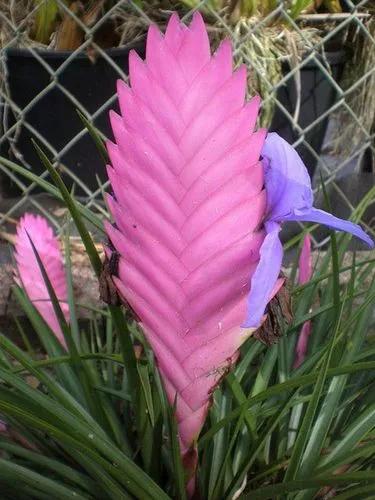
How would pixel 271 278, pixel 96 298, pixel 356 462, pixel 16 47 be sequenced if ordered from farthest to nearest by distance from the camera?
1. pixel 16 47
2. pixel 96 298
3. pixel 356 462
4. pixel 271 278

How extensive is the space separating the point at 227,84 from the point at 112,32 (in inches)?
53.2

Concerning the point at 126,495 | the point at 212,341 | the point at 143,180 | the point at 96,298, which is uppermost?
the point at 143,180

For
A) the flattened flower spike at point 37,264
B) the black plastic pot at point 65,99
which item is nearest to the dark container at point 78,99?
the black plastic pot at point 65,99

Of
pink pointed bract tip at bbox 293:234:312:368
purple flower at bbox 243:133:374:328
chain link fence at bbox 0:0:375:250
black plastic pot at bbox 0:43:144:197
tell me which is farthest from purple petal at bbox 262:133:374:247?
black plastic pot at bbox 0:43:144:197

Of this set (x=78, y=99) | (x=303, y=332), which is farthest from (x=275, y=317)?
(x=78, y=99)

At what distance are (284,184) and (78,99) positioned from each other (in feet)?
4.45

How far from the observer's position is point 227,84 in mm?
436

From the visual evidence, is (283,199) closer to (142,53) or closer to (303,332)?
(303,332)

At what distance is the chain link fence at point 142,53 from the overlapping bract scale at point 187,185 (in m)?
1.07

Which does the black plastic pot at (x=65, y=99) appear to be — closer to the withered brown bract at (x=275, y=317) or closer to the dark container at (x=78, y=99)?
the dark container at (x=78, y=99)

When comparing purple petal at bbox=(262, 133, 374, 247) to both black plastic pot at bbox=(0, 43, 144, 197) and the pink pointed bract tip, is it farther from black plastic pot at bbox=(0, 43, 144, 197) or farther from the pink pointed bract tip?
black plastic pot at bbox=(0, 43, 144, 197)

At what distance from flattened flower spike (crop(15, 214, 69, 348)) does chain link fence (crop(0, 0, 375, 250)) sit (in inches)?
26.4

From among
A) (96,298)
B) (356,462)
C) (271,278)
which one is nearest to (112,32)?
(96,298)

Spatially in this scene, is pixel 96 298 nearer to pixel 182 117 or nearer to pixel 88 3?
pixel 88 3
